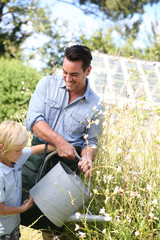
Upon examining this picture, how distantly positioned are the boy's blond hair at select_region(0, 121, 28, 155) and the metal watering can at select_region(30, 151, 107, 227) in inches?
11.6

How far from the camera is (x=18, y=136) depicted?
7.31 feet

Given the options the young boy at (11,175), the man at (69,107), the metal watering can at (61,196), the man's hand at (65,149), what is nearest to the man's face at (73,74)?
the man at (69,107)

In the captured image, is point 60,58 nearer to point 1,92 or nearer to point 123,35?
point 1,92

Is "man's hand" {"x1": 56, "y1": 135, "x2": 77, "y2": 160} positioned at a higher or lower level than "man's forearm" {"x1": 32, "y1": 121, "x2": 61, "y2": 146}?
lower

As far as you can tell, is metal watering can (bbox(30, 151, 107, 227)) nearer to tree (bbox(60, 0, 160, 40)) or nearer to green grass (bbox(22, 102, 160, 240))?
green grass (bbox(22, 102, 160, 240))

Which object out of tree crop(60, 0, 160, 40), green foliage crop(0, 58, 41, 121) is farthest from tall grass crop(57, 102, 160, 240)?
tree crop(60, 0, 160, 40)

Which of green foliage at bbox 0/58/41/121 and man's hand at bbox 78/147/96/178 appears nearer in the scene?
man's hand at bbox 78/147/96/178

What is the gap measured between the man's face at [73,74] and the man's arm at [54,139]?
373 millimetres

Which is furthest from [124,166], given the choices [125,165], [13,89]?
[13,89]

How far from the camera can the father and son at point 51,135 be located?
91.6 inches

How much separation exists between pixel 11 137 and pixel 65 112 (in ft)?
2.70

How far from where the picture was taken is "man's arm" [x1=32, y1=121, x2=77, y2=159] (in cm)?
255

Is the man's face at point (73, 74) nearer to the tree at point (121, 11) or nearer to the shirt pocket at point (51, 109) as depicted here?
the shirt pocket at point (51, 109)

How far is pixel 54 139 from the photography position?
2635mm
